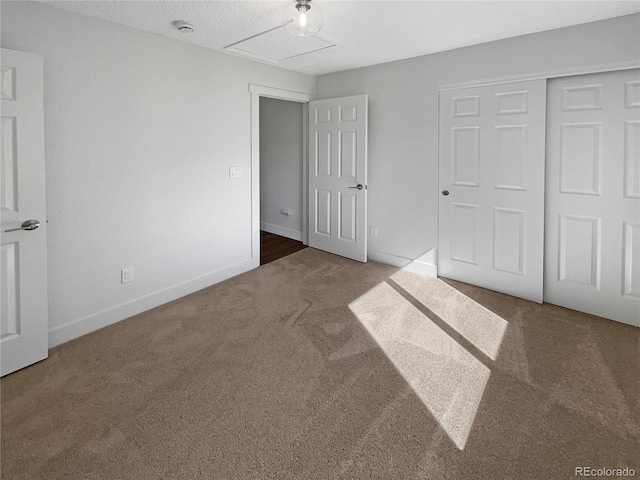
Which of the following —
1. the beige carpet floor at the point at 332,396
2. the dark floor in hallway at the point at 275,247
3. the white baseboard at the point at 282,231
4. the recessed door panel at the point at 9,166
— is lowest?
the beige carpet floor at the point at 332,396

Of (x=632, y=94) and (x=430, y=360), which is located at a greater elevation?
(x=632, y=94)

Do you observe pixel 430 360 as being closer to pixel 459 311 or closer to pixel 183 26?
pixel 459 311

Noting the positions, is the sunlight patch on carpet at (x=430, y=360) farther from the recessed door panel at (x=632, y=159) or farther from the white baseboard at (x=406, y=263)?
the recessed door panel at (x=632, y=159)

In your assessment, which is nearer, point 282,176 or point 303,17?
point 303,17

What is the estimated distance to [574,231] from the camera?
3.29 meters

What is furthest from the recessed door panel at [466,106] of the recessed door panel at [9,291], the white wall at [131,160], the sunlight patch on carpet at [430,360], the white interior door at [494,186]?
the recessed door panel at [9,291]

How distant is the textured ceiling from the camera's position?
8.71 ft

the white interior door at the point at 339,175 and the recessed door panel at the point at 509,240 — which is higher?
the white interior door at the point at 339,175

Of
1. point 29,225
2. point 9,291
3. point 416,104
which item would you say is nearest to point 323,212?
point 416,104

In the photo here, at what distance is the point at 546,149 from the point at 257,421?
3234mm

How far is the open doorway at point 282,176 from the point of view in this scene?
5.57 m

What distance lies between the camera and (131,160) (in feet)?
10.4

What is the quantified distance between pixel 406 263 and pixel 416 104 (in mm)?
1803

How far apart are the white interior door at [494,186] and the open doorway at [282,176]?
219 cm
